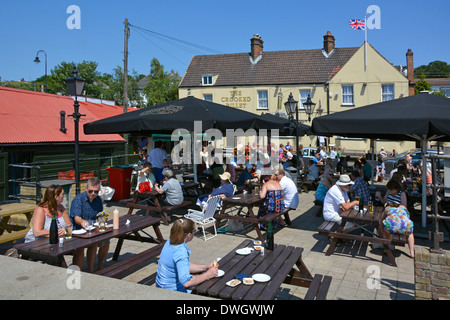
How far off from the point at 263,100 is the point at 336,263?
26.0 metres

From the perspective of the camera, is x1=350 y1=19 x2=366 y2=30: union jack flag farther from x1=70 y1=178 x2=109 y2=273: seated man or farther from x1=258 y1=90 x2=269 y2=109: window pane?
x1=70 y1=178 x2=109 y2=273: seated man

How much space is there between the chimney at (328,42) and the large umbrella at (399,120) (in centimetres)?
2522

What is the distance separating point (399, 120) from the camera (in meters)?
5.80

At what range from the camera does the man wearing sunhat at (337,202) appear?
6.51m

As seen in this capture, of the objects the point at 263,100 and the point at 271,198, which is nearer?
the point at 271,198

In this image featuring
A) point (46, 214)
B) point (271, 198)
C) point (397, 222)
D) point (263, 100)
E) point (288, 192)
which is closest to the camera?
point (46, 214)

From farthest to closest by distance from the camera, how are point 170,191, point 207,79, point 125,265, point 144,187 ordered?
point 207,79
point 144,187
point 170,191
point 125,265

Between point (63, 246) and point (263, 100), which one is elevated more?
point (263, 100)

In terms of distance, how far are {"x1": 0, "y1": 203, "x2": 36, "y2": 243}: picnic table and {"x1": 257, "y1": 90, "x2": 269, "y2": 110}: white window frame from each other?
25.6 metres

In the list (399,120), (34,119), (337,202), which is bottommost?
(337,202)

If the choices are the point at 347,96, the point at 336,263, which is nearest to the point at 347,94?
the point at 347,96

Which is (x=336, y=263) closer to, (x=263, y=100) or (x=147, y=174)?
(x=147, y=174)
